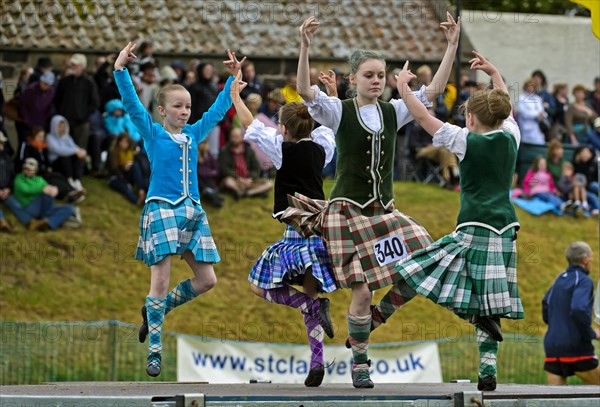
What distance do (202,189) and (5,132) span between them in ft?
9.07

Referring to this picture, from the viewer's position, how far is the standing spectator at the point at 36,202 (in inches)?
624

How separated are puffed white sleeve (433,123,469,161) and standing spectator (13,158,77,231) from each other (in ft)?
30.6

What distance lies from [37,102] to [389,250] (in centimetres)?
919

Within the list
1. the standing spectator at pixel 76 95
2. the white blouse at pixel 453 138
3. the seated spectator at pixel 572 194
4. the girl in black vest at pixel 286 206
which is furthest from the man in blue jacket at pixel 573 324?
the seated spectator at pixel 572 194

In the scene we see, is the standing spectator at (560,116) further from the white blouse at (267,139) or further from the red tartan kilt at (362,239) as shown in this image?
the red tartan kilt at (362,239)

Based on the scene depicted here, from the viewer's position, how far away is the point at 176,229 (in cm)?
816

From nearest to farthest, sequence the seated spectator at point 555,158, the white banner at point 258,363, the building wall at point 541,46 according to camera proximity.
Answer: the white banner at point 258,363
the seated spectator at point 555,158
the building wall at point 541,46

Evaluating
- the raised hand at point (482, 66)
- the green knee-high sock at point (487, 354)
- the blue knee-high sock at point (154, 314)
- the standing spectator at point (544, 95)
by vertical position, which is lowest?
the green knee-high sock at point (487, 354)

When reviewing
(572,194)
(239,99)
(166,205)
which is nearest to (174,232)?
(166,205)

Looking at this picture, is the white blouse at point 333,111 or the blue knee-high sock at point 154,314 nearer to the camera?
the white blouse at point 333,111

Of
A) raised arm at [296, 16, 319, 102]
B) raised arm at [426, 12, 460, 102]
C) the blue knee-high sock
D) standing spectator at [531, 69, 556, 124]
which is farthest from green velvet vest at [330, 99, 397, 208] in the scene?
standing spectator at [531, 69, 556, 124]

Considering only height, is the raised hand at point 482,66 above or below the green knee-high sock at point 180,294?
above

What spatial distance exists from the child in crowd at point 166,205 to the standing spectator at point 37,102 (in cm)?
798

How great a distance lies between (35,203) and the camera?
16109 mm
